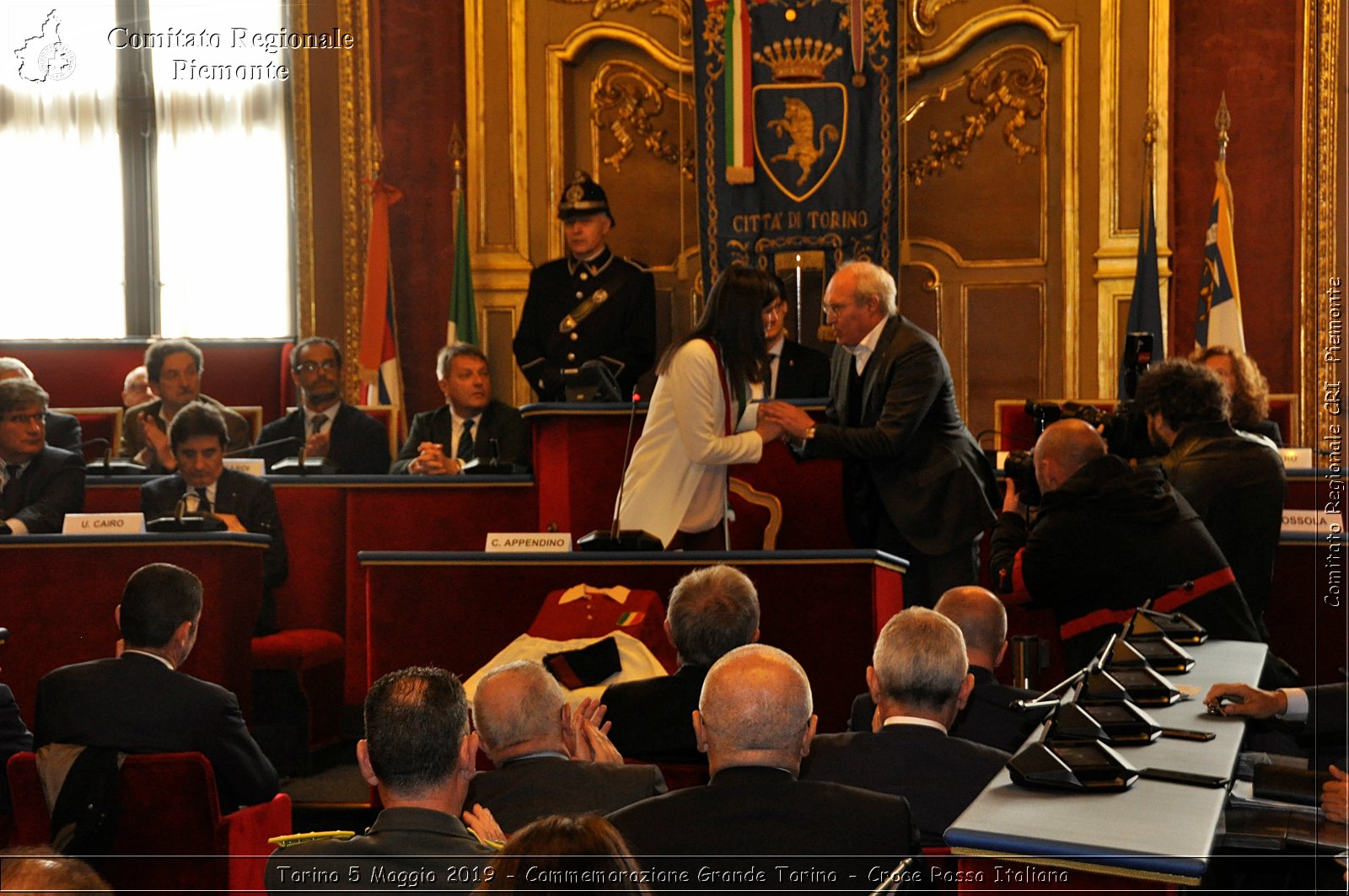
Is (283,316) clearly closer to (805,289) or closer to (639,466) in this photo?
(805,289)

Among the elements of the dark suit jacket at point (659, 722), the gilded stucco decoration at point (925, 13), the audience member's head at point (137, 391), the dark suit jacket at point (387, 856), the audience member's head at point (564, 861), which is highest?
the gilded stucco decoration at point (925, 13)

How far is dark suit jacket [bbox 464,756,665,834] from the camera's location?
8.92 feet

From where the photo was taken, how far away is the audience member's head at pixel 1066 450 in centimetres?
431

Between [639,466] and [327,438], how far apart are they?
2161 millimetres

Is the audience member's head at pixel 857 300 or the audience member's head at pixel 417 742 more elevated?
the audience member's head at pixel 857 300

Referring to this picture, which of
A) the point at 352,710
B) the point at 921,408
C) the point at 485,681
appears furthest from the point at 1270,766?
the point at 352,710

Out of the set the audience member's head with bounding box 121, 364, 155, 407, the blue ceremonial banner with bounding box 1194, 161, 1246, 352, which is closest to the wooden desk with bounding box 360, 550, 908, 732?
the audience member's head with bounding box 121, 364, 155, 407

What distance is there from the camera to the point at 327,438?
6703mm

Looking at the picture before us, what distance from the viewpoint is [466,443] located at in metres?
6.46

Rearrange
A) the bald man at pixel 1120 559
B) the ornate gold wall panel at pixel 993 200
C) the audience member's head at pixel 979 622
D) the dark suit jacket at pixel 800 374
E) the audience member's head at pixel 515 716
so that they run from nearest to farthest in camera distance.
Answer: the audience member's head at pixel 515 716, the audience member's head at pixel 979 622, the bald man at pixel 1120 559, the dark suit jacket at pixel 800 374, the ornate gold wall panel at pixel 993 200

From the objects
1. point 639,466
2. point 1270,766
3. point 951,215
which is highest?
point 951,215

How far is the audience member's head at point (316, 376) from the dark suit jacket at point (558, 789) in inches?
168

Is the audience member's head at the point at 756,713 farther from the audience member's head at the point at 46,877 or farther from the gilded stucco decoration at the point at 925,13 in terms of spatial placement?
the gilded stucco decoration at the point at 925,13

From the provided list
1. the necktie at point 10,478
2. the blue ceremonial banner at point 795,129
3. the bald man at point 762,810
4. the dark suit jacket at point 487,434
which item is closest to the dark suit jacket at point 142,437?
the dark suit jacket at point 487,434
